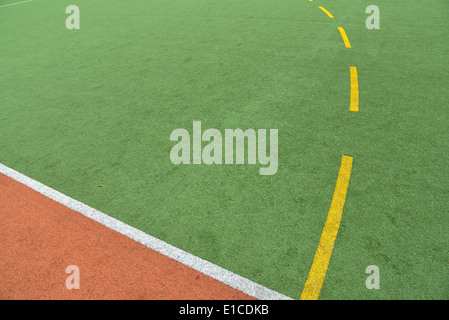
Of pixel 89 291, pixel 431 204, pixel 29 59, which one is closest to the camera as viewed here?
pixel 89 291

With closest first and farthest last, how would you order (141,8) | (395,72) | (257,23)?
(395,72), (257,23), (141,8)

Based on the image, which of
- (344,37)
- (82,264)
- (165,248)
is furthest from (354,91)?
(82,264)

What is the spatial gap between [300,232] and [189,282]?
4.36ft

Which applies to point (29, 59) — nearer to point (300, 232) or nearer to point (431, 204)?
point (300, 232)

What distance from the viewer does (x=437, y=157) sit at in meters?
4.31

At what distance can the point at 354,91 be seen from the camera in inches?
231

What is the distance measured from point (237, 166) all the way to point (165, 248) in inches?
63.3

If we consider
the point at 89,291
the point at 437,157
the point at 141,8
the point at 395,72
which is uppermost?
the point at 141,8

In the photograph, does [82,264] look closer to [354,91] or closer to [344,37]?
[354,91]

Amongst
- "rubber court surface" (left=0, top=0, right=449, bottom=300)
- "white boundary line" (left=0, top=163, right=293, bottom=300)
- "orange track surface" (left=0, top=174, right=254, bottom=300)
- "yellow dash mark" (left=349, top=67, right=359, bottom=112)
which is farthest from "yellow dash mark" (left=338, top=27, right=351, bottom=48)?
"orange track surface" (left=0, top=174, right=254, bottom=300)

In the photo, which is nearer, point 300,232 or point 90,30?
point 300,232

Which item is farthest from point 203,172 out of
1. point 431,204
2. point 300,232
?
point 431,204

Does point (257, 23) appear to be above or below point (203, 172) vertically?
above

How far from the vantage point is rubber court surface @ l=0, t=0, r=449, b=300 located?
10.4 feet
